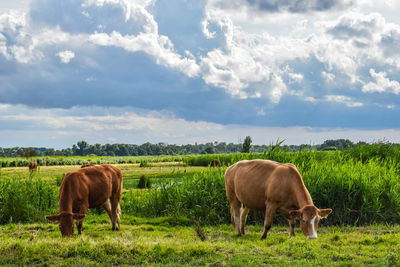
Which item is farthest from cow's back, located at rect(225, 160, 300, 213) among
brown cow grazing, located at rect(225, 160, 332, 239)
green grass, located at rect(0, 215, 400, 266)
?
green grass, located at rect(0, 215, 400, 266)

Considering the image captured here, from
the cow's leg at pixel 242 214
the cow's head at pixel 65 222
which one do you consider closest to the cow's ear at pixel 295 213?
the cow's leg at pixel 242 214

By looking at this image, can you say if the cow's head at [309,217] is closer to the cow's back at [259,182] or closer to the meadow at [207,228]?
the meadow at [207,228]

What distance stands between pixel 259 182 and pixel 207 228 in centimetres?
354

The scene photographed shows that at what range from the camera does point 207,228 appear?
39.1 feet

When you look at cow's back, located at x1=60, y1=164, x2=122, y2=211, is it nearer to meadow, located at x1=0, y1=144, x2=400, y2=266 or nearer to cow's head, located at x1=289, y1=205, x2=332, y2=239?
meadow, located at x1=0, y1=144, x2=400, y2=266

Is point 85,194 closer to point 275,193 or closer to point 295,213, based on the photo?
point 275,193

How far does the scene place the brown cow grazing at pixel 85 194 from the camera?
9469 mm

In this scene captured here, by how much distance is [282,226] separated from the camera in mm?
12148

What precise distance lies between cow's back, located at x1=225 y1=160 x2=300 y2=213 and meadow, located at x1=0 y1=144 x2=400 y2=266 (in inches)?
40.0

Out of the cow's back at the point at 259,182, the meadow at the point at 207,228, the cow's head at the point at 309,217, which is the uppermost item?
the cow's back at the point at 259,182

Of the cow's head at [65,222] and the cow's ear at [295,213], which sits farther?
the cow's head at [65,222]

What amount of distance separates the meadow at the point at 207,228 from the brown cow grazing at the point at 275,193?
0.59m

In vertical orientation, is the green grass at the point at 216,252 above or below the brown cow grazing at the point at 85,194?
below

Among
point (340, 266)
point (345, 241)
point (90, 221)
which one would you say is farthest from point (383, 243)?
point (90, 221)
